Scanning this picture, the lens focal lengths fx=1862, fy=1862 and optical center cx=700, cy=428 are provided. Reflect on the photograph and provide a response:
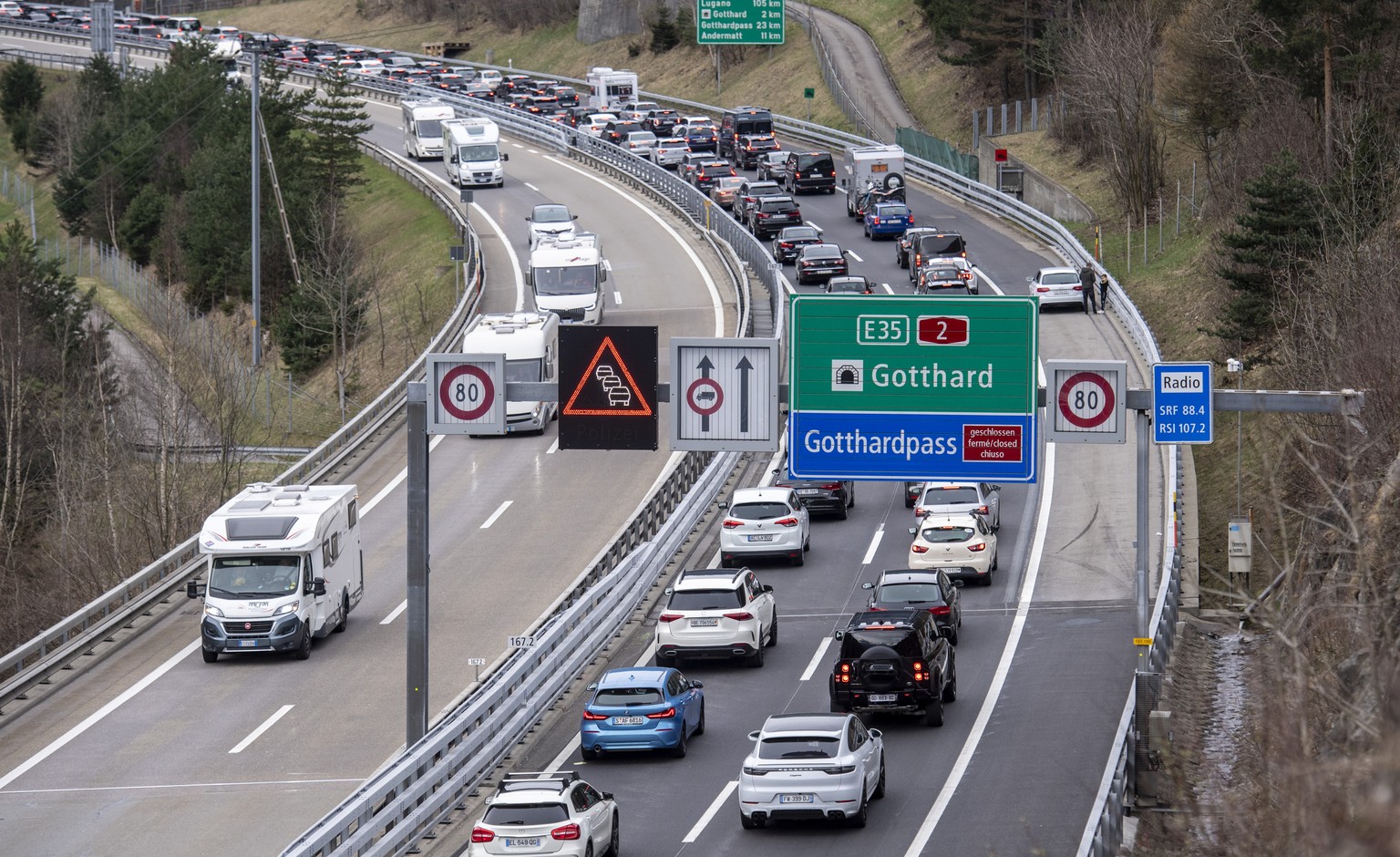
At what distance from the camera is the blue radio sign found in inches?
923

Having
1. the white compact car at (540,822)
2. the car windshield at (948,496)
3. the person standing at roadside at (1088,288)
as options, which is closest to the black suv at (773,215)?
the person standing at roadside at (1088,288)

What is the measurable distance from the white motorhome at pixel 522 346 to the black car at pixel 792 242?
19047 millimetres

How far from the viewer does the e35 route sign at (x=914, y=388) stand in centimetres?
2430

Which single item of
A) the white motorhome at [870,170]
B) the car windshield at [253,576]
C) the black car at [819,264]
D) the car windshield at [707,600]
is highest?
the white motorhome at [870,170]

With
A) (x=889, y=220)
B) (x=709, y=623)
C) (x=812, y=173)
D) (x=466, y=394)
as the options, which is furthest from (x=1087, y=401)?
(x=812, y=173)

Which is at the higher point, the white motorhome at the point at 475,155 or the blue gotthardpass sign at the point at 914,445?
the white motorhome at the point at 475,155

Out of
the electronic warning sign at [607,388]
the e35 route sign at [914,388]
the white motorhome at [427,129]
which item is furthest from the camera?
the white motorhome at [427,129]

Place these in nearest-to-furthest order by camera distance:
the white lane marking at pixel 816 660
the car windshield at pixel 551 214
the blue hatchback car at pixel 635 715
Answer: the blue hatchback car at pixel 635 715
the white lane marking at pixel 816 660
the car windshield at pixel 551 214

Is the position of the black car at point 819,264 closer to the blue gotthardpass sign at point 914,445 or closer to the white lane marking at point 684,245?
the white lane marking at point 684,245

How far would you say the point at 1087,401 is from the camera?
2378 cm

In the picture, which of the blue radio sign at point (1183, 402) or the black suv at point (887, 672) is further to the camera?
the black suv at point (887, 672)

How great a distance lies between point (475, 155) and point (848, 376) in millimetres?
63824

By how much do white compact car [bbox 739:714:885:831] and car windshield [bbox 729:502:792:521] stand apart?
14.4m

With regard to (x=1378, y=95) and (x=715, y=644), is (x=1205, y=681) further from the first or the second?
(x=1378, y=95)
